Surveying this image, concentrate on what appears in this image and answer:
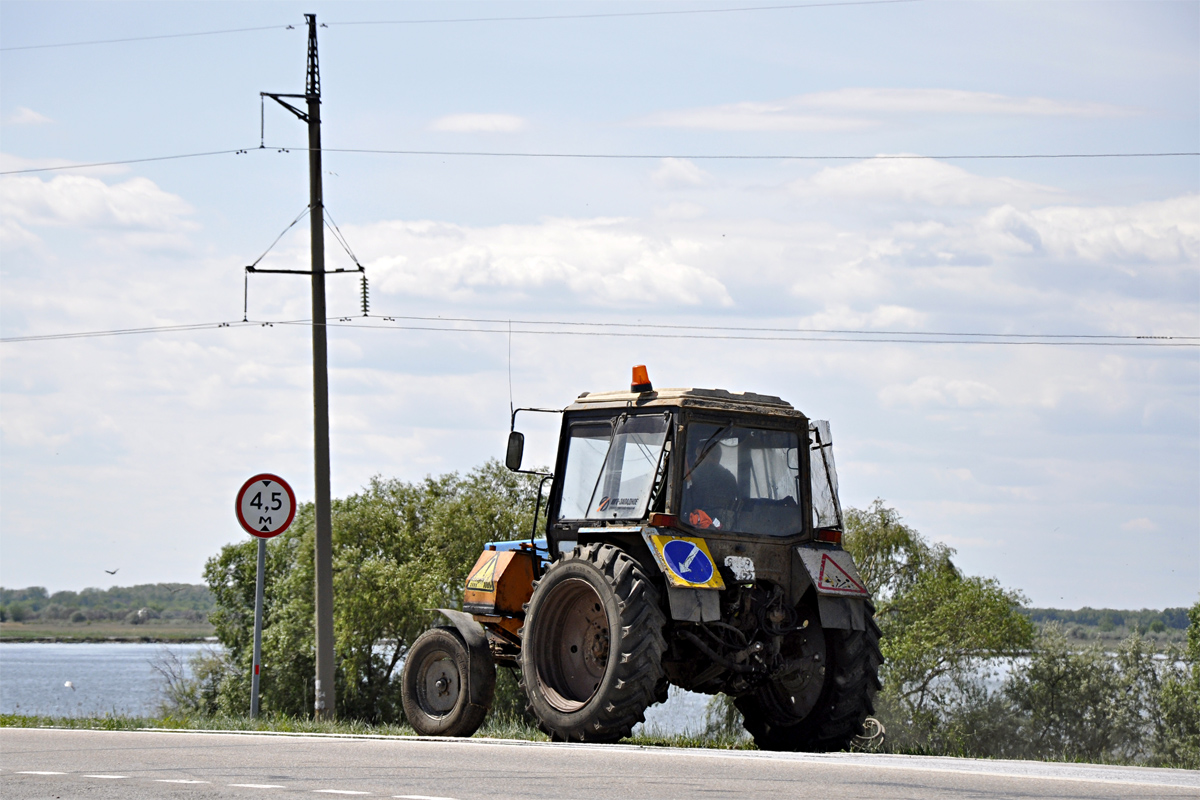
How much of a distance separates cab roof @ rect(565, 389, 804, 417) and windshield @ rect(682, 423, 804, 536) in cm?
17

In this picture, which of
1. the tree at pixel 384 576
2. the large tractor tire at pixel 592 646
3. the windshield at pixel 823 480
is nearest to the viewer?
the large tractor tire at pixel 592 646

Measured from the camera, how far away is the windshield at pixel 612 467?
11445 millimetres

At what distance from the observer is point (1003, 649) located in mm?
46219

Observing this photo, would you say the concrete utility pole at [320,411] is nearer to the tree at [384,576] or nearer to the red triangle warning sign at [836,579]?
the red triangle warning sign at [836,579]

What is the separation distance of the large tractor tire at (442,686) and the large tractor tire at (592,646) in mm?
1118

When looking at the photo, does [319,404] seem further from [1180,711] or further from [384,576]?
[1180,711]

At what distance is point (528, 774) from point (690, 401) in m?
4.04

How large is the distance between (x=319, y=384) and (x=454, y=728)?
28.6 ft

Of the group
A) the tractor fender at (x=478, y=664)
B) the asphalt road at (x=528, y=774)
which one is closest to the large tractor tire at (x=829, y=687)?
the asphalt road at (x=528, y=774)

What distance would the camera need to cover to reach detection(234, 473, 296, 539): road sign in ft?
49.2

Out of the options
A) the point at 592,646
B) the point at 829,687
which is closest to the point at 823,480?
the point at 829,687

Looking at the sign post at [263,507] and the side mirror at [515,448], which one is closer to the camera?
the side mirror at [515,448]

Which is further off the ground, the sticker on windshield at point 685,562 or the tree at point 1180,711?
the sticker on windshield at point 685,562

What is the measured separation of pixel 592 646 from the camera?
11.4 m
